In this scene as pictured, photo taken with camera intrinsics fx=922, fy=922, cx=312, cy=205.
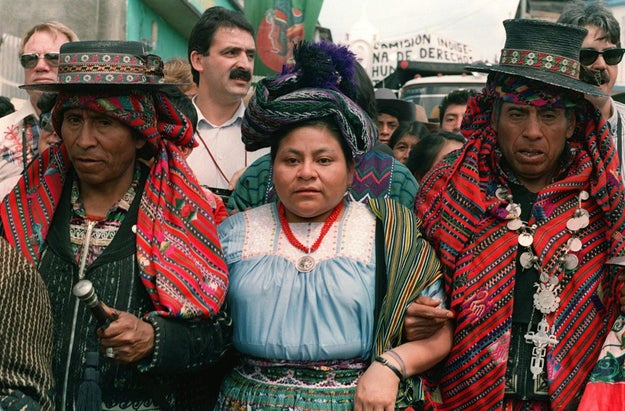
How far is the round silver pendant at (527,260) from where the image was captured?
3.37 metres

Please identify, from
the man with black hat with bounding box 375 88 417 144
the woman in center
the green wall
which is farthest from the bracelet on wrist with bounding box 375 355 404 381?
the green wall

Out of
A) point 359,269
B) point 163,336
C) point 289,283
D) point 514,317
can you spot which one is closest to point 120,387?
point 163,336

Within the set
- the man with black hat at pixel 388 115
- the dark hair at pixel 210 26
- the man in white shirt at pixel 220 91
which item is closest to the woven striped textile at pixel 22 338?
the man in white shirt at pixel 220 91

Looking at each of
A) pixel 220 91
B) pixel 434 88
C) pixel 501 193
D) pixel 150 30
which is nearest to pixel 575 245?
pixel 501 193

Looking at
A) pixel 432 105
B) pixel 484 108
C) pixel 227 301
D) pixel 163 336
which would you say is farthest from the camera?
pixel 432 105

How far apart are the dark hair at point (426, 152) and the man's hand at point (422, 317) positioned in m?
2.70

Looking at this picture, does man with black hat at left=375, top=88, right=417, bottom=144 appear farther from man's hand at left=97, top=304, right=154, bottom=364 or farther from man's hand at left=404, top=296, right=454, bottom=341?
man's hand at left=97, top=304, right=154, bottom=364

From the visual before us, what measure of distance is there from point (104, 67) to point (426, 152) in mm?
3065

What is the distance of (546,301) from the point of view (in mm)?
3309

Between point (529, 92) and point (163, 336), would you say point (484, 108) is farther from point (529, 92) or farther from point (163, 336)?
point (163, 336)

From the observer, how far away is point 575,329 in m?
3.31

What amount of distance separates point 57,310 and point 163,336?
0.41 metres

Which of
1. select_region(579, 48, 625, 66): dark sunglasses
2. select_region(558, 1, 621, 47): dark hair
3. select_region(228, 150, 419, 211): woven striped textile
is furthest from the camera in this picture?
select_region(558, 1, 621, 47): dark hair

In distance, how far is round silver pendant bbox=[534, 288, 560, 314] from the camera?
3.30 meters
